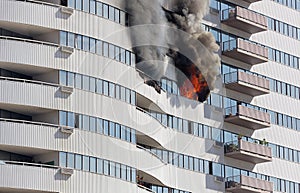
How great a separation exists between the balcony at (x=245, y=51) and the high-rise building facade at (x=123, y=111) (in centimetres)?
12

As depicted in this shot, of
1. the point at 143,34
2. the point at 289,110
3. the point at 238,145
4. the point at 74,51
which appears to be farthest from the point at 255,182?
the point at 74,51

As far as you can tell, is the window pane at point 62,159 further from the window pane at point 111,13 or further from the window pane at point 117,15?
the window pane at point 117,15

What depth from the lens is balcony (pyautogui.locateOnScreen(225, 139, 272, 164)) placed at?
10969 centimetres

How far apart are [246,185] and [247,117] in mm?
7117

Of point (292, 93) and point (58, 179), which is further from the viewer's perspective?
point (292, 93)

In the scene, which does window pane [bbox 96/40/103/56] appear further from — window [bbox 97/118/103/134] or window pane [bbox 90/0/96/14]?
window [bbox 97/118/103/134]

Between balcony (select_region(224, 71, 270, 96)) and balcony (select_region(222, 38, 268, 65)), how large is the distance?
1.93 m

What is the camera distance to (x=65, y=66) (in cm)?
9075

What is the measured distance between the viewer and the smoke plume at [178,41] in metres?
99.1

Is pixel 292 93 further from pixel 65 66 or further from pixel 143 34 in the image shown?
pixel 65 66

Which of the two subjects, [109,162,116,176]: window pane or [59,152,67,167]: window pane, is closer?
[59,152,67,167]: window pane

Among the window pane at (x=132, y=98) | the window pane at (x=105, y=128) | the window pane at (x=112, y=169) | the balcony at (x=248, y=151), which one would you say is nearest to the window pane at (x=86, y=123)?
the window pane at (x=105, y=128)

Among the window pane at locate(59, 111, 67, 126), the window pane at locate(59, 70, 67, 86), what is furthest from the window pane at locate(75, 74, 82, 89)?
the window pane at locate(59, 111, 67, 126)

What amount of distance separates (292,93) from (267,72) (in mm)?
4637
